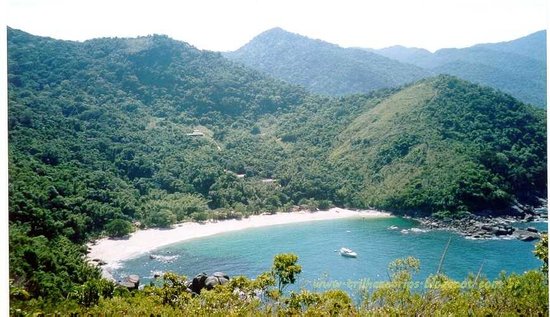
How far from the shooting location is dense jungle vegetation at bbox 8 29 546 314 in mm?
26156

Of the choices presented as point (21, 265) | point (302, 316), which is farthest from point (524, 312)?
point (21, 265)

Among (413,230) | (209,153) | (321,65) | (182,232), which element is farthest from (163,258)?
(321,65)

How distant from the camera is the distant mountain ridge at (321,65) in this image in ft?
408

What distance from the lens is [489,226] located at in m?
30.7

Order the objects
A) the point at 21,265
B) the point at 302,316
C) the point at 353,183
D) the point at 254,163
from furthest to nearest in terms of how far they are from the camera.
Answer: the point at 254,163, the point at 353,183, the point at 21,265, the point at 302,316

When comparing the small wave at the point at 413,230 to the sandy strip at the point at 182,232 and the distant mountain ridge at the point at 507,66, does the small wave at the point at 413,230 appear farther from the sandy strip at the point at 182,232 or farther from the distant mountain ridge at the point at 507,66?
the distant mountain ridge at the point at 507,66

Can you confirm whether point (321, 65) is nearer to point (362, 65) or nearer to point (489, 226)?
point (362, 65)

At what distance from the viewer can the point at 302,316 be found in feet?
24.5

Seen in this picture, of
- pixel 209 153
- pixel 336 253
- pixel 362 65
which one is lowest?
pixel 336 253

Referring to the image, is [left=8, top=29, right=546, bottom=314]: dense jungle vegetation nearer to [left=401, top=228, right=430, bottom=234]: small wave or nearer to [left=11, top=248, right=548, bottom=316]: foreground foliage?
[left=401, top=228, right=430, bottom=234]: small wave

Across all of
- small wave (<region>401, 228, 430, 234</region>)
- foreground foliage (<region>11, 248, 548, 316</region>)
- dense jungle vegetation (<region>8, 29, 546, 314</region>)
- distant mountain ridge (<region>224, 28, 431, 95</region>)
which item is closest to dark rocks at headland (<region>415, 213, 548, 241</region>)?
small wave (<region>401, 228, 430, 234</region>)

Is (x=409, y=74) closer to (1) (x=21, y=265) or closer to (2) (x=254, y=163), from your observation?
(2) (x=254, y=163)

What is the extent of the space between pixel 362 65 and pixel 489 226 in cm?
→ 10578
